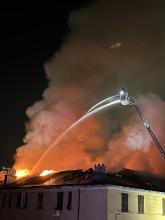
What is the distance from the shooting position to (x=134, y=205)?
28.2 meters

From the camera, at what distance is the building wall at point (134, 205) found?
88.0 ft

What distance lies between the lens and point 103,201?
26.8 metres

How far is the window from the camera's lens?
111ft

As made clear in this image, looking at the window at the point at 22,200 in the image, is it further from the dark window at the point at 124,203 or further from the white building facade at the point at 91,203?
the dark window at the point at 124,203

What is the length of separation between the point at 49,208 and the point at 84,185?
4.95 meters

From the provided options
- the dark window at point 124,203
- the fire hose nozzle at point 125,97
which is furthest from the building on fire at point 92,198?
the fire hose nozzle at point 125,97

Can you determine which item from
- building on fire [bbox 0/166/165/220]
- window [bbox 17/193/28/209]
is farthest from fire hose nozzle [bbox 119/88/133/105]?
window [bbox 17/193/28/209]

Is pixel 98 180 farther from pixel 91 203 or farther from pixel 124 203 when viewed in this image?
pixel 124 203

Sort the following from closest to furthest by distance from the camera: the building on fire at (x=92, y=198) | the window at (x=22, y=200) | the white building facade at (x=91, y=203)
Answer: the white building facade at (x=91, y=203) < the building on fire at (x=92, y=198) < the window at (x=22, y=200)

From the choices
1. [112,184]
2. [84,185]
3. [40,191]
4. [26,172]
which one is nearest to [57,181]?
[40,191]

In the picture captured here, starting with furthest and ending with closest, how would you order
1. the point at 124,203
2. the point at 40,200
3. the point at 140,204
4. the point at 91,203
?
the point at 40,200 → the point at 140,204 → the point at 91,203 → the point at 124,203

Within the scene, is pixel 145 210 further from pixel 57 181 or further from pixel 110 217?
pixel 57 181

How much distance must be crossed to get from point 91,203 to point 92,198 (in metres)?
0.39

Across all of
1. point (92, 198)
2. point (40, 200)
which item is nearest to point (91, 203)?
point (92, 198)
